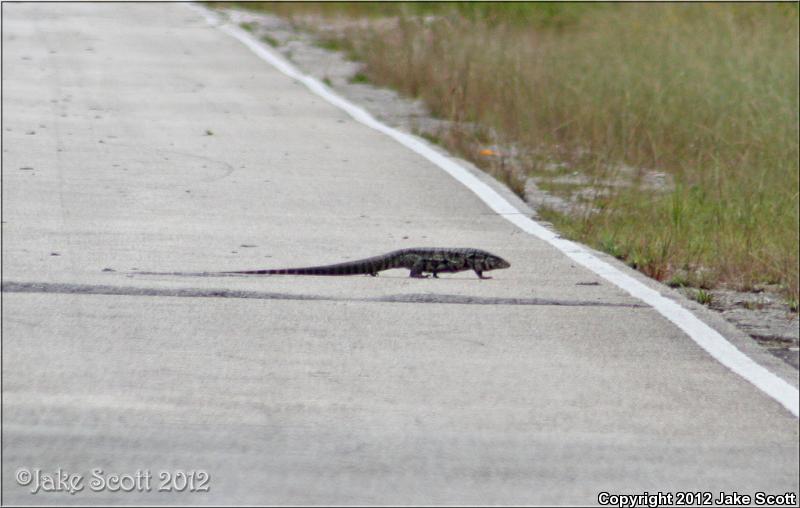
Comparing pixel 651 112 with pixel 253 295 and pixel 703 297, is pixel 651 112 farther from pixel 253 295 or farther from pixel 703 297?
pixel 253 295

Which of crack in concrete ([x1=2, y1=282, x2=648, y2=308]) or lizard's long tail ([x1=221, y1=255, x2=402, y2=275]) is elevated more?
crack in concrete ([x1=2, y1=282, x2=648, y2=308])

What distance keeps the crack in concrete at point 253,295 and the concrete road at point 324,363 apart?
19mm

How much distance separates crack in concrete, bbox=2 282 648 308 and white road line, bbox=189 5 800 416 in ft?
0.93

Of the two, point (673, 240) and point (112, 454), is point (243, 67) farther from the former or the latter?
point (112, 454)

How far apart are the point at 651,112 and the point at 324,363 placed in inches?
370

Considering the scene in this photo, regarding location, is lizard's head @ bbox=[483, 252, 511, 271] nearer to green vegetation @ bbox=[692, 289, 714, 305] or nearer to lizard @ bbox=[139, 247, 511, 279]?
lizard @ bbox=[139, 247, 511, 279]

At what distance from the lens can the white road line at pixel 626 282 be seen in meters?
5.64

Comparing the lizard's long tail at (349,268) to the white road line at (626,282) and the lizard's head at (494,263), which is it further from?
the white road line at (626,282)

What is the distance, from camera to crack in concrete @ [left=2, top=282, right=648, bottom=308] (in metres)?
6.72

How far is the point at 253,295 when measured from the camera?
6.80 meters

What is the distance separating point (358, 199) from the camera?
9891mm

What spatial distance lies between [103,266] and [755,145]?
7.60 meters

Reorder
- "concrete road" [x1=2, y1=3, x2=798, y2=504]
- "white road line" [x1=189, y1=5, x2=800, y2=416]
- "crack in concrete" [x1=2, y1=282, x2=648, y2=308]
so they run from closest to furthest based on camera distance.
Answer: "concrete road" [x1=2, y1=3, x2=798, y2=504] → "white road line" [x1=189, y1=5, x2=800, y2=416] → "crack in concrete" [x1=2, y1=282, x2=648, y2=308]

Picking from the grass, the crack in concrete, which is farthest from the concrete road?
the grass
